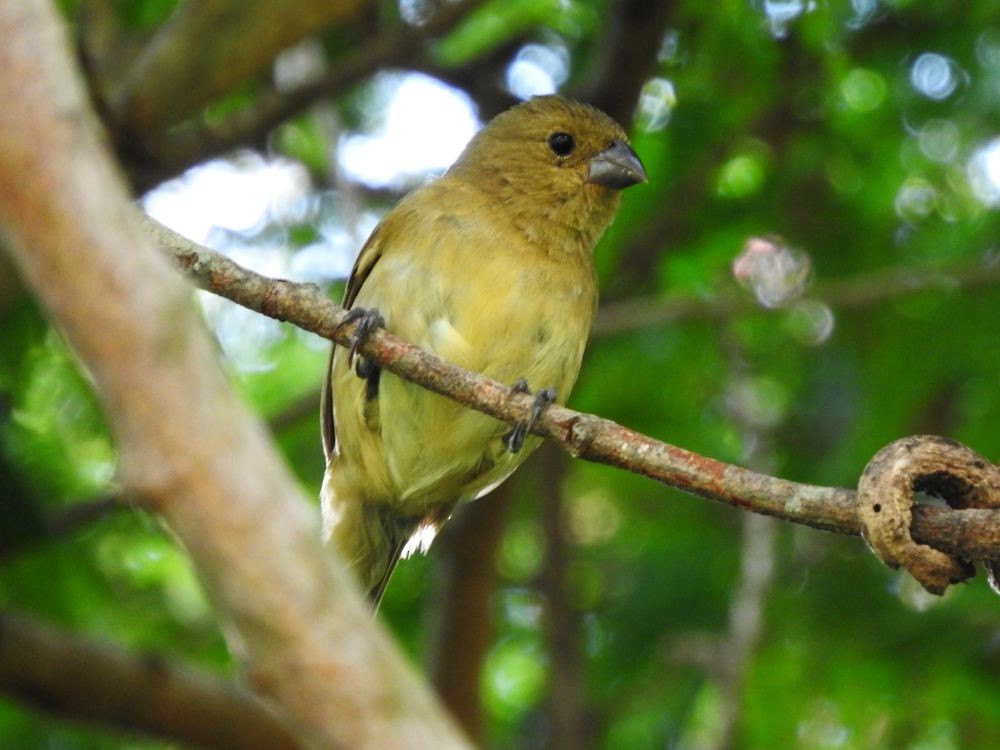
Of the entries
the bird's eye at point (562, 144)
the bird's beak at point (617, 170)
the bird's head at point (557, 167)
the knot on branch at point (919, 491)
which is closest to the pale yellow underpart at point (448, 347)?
the bird's head at point (557, 167)

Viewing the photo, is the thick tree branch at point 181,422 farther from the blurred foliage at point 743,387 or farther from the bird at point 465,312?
the blurred foliage at point 743,387

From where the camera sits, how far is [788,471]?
213 inches

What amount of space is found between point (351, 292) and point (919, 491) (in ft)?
7.86

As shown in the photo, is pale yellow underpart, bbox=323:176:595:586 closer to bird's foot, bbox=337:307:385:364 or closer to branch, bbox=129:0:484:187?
bird's foot, bbox=337:307:385:364

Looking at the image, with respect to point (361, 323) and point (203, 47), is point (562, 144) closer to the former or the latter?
point (203, 47)

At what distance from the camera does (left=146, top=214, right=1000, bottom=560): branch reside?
248 centimetres

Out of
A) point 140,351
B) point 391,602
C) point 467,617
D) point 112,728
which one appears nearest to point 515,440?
point 467,617

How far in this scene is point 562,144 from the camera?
16.1 ft

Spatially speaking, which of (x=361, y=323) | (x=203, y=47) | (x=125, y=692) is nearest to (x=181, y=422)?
(x=361, y=323)

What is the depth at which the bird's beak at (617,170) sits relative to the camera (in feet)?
15.5

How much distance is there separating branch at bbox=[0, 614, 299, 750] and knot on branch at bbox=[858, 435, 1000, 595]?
2.36 meters

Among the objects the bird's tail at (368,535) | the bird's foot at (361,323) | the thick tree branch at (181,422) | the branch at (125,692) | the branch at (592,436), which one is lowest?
the branch at (125,692)

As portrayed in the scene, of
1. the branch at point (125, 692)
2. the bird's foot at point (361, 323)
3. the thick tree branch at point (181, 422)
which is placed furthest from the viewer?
the branch at point (125, 692)

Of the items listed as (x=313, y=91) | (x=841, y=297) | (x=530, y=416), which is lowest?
(x=841, y=297)
